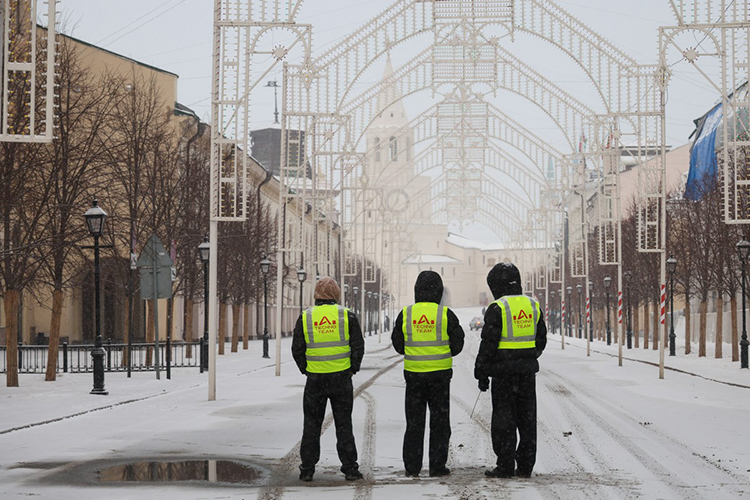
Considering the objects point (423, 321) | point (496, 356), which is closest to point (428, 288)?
point (423, 321)

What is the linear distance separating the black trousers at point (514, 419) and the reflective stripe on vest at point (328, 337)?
153cm

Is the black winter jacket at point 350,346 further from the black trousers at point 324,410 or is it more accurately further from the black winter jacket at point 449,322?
the black winter jacket at point 449,322

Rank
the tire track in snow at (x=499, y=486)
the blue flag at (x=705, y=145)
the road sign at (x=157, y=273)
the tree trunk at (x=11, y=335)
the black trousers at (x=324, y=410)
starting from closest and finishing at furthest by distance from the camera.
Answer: the tire track in snow at (x=499, y=486) → the black trousers at (x=324, y=410) → the tree trunk at (x=11, y=335) → the road sign at (x=157, y=273) → the blue flag at (x=705, y=145)

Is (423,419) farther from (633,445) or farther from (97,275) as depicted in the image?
(97,275)

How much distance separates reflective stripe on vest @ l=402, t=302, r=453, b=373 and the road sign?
15.6m

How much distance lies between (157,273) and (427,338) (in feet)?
52.5

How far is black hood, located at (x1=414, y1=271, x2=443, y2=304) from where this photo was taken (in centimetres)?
1092

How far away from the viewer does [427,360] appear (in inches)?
428

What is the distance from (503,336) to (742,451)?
148 inches

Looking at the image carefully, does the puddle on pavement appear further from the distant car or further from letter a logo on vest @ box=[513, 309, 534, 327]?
the distant car

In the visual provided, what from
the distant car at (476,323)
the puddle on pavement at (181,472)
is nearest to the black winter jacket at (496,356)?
the puddle on pavement at (181,472)

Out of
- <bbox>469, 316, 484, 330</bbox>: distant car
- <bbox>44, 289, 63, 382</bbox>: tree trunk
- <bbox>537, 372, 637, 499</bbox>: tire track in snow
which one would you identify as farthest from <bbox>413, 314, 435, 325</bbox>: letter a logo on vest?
<bbox>469, 316, 484, 330</bbox>: distant car

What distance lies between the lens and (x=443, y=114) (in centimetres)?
5112

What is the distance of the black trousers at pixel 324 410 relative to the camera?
10.6 metres
